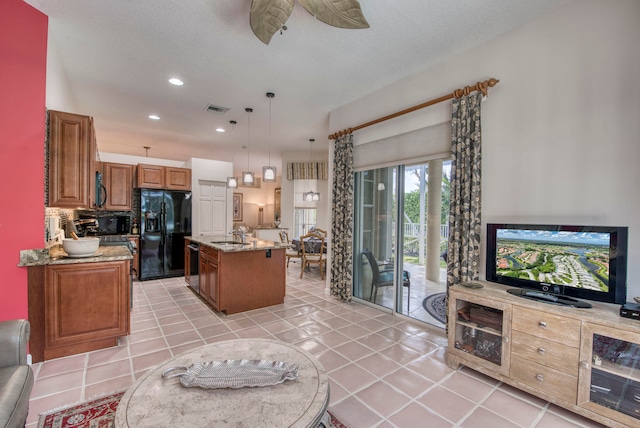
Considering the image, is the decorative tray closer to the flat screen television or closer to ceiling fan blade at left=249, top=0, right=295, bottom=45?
the flat screen television

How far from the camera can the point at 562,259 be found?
6.94 ft

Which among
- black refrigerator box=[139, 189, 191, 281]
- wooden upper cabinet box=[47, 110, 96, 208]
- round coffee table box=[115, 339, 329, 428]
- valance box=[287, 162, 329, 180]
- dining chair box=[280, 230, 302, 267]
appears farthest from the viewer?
valance box=[287, 162, 329, 180]

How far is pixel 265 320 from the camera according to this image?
3.53 meters

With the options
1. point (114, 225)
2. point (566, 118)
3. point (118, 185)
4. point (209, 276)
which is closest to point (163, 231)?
point (114, 225)

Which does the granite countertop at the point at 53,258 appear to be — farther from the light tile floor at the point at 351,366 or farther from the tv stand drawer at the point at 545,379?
the tv stand drawer at the point at 545,379

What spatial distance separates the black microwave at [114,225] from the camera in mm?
5598

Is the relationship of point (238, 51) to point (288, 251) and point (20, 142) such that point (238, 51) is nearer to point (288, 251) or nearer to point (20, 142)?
point (20, 142)

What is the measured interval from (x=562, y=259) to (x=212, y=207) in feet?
20.3

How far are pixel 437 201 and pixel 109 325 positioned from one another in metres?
3.79

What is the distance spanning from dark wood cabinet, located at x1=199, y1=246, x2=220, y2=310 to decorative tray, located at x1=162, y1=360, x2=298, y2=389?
2.34 meters

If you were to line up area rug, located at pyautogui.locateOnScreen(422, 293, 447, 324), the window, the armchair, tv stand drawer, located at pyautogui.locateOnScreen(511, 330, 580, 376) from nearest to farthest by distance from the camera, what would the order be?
1. the armchair
2. tv stand drawer, located at pyautogui.locateOnScreen(511, 330, 580, 376)
3. area rug, located at pyautogui.locateOnScreen(422, 293, 447, 324)
4. the window

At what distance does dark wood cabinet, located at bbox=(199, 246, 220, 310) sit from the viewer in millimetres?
3758

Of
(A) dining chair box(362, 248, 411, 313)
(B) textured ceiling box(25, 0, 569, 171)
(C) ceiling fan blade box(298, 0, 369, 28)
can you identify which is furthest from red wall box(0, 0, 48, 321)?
(A) dining chair box(362, 248, 411, 313)

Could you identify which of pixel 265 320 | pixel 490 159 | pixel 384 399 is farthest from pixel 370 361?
Answer: pixel 490 159
